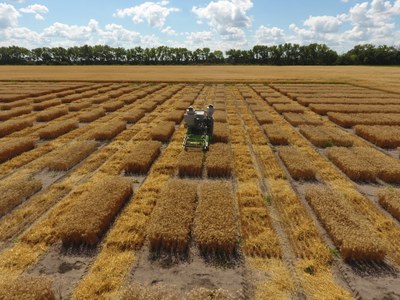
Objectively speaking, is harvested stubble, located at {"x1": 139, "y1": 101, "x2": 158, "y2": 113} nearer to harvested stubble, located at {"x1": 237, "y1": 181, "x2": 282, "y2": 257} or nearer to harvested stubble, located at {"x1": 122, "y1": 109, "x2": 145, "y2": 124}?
harvested stubble, located at {"x1": 122, "y1": 109, "x2": 145, "y2": 124}

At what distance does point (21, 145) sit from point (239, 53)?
170 meters

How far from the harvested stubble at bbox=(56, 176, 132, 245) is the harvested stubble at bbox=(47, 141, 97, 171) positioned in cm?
283

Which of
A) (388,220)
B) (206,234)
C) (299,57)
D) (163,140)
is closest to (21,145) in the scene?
(163,140)

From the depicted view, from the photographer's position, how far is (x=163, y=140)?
2034 cm

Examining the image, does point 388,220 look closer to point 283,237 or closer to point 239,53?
point 283,237

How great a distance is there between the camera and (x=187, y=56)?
19075 cm

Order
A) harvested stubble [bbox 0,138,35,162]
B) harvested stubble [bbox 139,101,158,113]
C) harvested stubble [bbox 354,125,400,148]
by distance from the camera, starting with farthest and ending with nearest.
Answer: harvested stubble [bbox 139,101,158,113], harvested stubble [bbox 354,125,400,148], harvested stubble [bbox 0,138,35,162]

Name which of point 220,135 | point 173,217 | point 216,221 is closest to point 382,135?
point 220,135

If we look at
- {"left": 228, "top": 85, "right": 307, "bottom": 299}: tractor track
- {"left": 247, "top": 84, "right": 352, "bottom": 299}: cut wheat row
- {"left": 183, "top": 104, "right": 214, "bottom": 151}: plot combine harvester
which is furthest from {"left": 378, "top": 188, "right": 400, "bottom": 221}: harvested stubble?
{"left": 183, "top": 104, "right": 214, "bottom": 151}: plot combine harvester

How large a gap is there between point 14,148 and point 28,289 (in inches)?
511

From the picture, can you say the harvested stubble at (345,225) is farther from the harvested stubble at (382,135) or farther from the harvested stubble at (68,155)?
the harvested stubble at (68,155)

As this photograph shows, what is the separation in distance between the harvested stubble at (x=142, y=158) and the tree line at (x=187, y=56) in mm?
149116

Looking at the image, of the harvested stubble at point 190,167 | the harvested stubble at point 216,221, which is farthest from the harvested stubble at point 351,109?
the harvested stubble at point 216,221

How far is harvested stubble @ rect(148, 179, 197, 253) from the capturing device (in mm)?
8805
